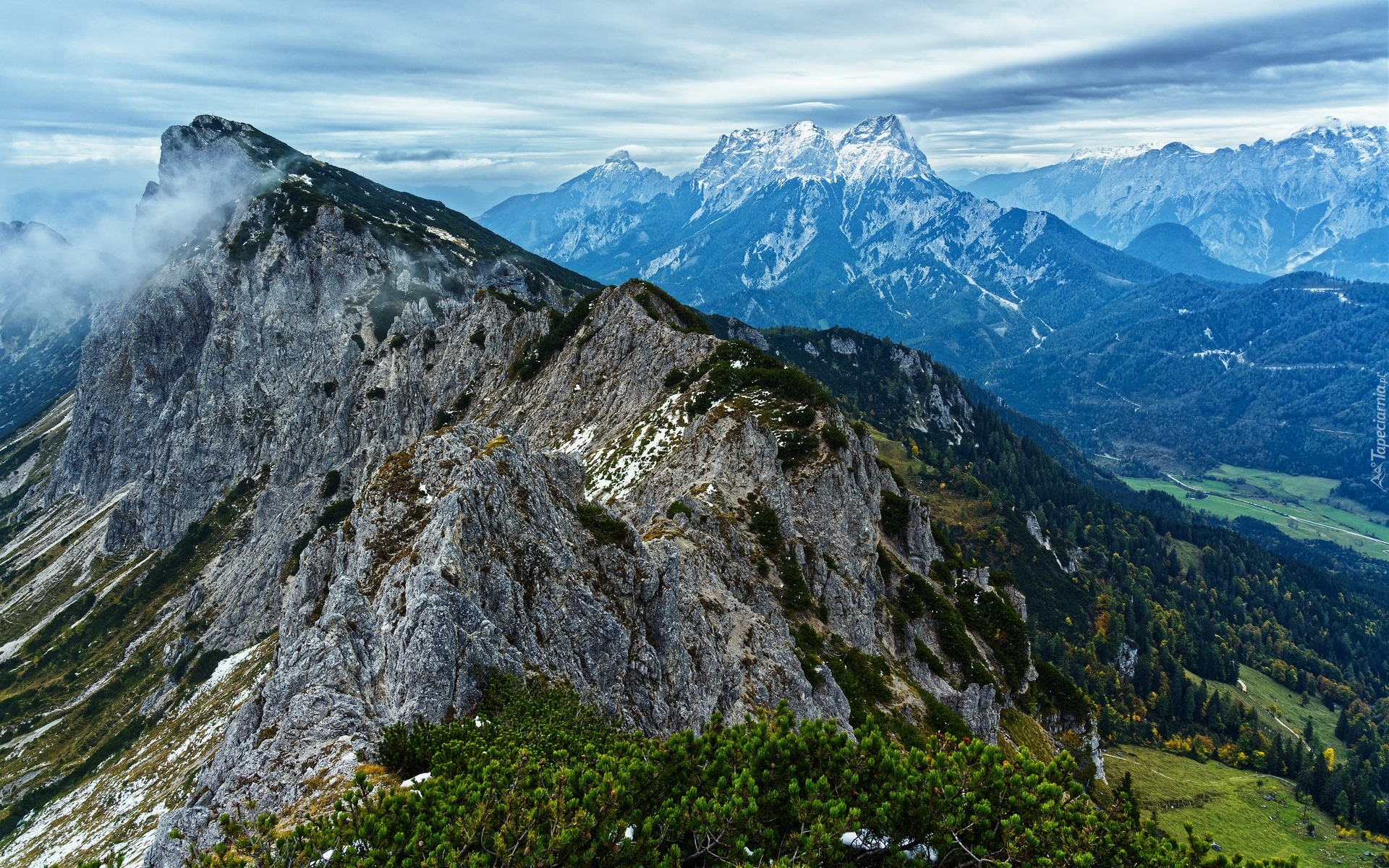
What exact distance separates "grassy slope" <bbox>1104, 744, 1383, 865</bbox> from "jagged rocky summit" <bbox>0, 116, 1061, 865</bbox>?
235 ft

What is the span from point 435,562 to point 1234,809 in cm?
17171

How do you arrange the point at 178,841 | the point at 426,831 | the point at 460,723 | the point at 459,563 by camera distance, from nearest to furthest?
the point at 426,831, the point at 178,841, the point at 460,723, the point at 459,563

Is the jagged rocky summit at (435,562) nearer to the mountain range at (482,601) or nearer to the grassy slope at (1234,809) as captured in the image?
the mountain range at (482,601)

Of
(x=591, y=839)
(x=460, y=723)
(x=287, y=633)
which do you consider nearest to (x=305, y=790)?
(x=460, y=723)

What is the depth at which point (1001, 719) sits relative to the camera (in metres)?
72.4

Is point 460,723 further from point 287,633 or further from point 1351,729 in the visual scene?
point 1351,729

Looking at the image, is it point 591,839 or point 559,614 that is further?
point 559,614

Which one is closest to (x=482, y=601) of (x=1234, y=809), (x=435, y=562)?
(x=435, y=562)

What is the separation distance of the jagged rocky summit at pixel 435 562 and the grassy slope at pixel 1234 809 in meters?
71.8

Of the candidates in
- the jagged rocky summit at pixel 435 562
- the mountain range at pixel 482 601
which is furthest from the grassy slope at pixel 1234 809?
the jagged rocky summit at pixel 435 562

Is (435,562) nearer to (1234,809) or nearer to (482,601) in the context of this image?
(482,601)

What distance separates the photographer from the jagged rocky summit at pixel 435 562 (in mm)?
33125

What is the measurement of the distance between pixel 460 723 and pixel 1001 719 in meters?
63.2

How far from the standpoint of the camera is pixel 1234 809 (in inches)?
5423
